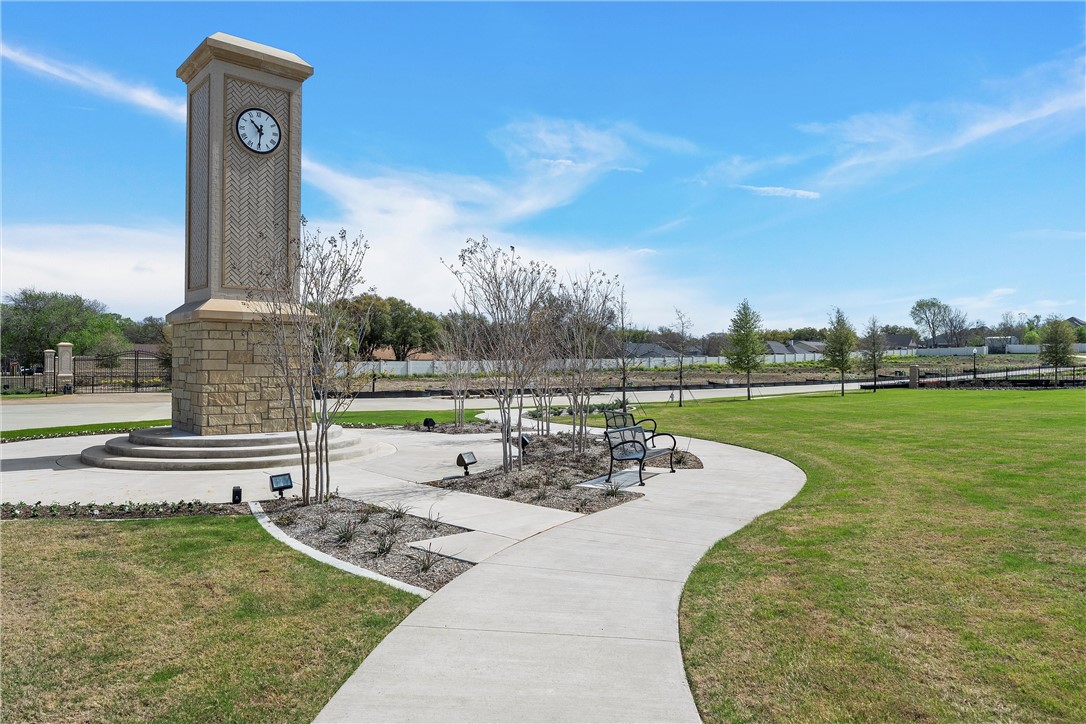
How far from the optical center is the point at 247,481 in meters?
9.96

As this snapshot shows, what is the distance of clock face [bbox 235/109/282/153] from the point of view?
12.8 metres

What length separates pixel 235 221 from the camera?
1266 cm

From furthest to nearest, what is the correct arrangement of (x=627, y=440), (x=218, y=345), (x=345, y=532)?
(x=218, y=345) < (x=627, y=440) < (x=345, y=532)

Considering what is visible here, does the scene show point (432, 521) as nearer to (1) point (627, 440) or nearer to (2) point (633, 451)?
(2) point (633, 451)

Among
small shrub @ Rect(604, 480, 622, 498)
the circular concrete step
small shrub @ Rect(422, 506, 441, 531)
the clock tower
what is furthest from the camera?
the clock tower

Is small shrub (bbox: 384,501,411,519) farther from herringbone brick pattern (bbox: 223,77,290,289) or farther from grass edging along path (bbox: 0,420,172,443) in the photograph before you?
grass edging along path (bbox: 0,420,172,443)

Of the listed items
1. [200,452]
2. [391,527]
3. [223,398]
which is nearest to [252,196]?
[223,398]

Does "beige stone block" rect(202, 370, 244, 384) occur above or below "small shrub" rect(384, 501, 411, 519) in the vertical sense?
A: above

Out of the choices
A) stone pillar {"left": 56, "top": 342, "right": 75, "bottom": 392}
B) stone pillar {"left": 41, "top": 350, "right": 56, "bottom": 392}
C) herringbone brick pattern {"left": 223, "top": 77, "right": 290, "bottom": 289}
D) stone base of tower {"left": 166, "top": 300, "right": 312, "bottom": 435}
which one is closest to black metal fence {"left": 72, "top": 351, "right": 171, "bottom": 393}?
stone pillar {"left": 56, "top": 342, "right": 75, "bottom": 392}

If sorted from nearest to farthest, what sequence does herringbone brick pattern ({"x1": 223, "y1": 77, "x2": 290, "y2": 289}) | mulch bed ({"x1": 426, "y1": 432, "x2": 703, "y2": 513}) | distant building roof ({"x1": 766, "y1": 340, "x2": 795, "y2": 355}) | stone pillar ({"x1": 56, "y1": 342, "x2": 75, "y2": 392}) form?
1. mulch bed ({"x1": 426, "y1": 432, "x2": 703, "y2": 513})
2. herringbone brick pattern ({"x1": 223, "y1": 77, "x2": 290, "y2": 289})
3. stone pillar ({"x1": 56, "y1": 342, "x2": 75, "y2": 392})
4. distant building roof ({"x1": 766, "y1": 340, "x2": 795, "y2": 355})

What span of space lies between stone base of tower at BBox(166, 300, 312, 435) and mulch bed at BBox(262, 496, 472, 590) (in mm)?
5007

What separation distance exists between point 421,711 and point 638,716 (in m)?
1.09

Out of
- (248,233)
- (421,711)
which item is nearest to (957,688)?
(421,711)

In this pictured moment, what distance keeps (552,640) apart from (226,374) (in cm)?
1056
